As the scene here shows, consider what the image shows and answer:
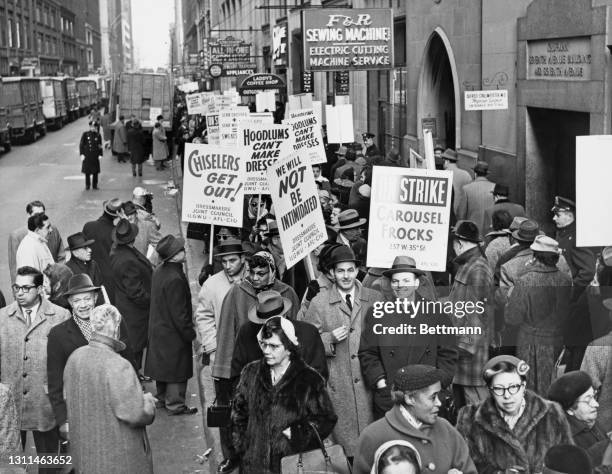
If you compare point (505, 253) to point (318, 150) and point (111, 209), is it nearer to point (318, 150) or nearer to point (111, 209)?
point (111, 209)

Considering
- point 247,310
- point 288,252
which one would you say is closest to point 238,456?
point 247,310

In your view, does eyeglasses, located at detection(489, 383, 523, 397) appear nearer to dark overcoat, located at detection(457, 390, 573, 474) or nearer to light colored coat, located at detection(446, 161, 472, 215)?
dark overcoat, located at detection(457, 390, 573, 474)

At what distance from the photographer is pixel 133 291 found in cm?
1023

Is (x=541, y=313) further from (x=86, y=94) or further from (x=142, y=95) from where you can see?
(x=86, y=94)

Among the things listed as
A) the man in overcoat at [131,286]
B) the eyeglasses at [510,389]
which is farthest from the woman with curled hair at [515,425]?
the man in overcoat at [131,286]

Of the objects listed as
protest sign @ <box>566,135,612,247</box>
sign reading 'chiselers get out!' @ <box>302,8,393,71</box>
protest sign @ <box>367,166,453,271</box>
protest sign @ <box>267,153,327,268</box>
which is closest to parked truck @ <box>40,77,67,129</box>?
sign reading 'chiselers get out!' @ <box>302,8,393,71</box>

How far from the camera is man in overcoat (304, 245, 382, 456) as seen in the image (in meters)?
7.04

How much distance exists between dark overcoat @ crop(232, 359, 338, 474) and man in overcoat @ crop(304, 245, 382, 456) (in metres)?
0.98

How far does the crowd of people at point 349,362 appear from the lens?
18.0ft

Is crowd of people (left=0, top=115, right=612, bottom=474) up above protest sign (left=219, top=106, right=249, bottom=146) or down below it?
below

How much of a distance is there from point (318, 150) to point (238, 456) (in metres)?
A: 8.79

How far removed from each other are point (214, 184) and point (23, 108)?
38.3 meters

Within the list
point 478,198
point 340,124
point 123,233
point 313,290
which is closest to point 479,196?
point 478,198

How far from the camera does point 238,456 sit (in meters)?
6.28
